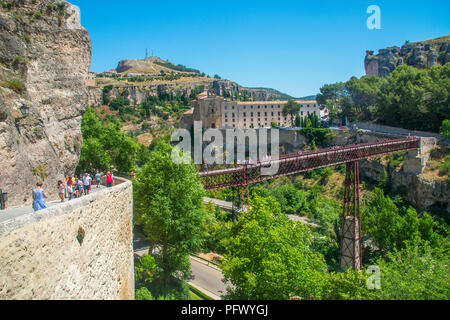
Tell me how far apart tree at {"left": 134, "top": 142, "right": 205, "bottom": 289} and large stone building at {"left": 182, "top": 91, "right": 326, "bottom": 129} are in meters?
47.2

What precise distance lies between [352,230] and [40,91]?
21174 millimetres

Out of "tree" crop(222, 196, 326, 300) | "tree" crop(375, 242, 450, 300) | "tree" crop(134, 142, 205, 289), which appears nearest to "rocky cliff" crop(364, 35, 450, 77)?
"tree" crop(375, 242, 450, 300)

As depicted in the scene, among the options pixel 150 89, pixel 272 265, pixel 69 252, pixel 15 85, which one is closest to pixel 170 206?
pixel 272 265

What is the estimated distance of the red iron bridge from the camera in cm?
2038

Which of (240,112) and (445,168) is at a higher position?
(240,112)

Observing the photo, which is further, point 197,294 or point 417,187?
point 417,187

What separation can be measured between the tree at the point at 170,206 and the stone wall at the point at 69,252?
484 centimetres

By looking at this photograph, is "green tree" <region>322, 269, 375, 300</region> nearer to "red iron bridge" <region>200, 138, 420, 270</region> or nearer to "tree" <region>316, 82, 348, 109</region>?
"red iron bridge" <region>200, 138, 420, 270</region>

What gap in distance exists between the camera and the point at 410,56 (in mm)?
62469

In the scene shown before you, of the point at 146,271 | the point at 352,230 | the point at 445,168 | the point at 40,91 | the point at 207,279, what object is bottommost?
the point at 207,279

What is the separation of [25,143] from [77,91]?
5075 mm

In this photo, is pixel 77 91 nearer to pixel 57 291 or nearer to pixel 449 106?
pixel 57 291

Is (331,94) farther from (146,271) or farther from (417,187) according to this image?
(146,271)

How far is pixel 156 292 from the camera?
558 inches
